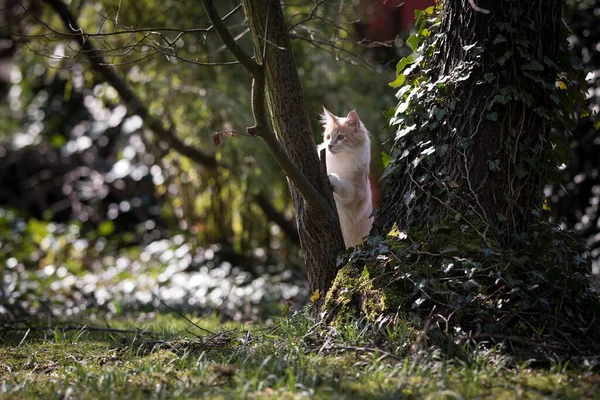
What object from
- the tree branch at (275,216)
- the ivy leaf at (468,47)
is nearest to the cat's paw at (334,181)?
the ivy leaf at (468,47)

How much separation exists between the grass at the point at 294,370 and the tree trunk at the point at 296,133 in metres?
0.32

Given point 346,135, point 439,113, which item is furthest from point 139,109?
point 439,113

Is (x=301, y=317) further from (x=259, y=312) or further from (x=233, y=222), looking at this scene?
(x=233, y=222)

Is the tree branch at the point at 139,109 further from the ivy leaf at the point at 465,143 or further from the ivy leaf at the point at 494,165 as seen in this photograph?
the ivy leaf at the point at 494,165

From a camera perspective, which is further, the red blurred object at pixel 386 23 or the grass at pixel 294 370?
the red blurred object at pixel 386 23

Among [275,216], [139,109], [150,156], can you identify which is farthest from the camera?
[150,156]

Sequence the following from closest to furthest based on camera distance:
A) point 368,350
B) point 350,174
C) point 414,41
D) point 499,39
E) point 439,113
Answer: point 368,350 < point 499,39 < point 439,113 < point 414,41 < point 350,174

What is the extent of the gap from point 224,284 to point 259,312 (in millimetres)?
1285

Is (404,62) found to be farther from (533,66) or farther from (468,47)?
(533,66)

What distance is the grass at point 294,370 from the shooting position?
2.32m

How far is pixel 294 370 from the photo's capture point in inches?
101

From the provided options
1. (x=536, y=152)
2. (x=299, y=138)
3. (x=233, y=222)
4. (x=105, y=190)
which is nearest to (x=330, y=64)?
(x=233, y=222)

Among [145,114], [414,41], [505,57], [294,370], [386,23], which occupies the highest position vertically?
[386,23]

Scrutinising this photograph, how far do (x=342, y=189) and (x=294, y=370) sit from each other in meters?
1.73
